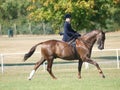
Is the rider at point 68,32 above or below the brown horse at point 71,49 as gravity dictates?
above

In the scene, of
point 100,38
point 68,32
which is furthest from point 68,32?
point 100,38

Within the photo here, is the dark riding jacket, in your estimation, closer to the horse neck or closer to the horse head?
the horse neck

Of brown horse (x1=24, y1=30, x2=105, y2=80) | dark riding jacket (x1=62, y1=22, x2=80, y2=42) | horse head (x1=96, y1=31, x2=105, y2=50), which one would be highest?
dark riding jacket (x1=62, y1=22, x2=80, y2=42)

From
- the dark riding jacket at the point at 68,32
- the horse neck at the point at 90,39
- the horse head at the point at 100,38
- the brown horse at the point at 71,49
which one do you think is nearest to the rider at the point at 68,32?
the dark riding jacket at the point at 68,32

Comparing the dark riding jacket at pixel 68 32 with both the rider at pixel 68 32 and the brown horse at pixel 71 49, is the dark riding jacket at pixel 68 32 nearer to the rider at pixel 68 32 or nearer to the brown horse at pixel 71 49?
the rider at pixel 68 32

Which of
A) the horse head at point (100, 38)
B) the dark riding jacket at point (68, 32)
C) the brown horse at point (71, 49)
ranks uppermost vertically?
the dark riding jacket at point (68, 32)

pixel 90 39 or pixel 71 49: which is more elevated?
pixel 90 39

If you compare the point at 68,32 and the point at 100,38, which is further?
the point at 100,38

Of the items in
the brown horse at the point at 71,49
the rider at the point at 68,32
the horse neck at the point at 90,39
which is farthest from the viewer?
the horse neck at the point at 90,39

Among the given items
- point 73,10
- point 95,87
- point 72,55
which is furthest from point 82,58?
point 73,10

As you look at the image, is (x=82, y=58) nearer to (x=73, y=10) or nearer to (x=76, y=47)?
(x=76, y=47)

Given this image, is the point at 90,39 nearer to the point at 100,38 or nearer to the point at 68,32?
the point at 100,38

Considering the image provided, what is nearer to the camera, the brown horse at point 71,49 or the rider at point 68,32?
the rider at point 68,32

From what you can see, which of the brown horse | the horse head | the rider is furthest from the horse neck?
the rider
